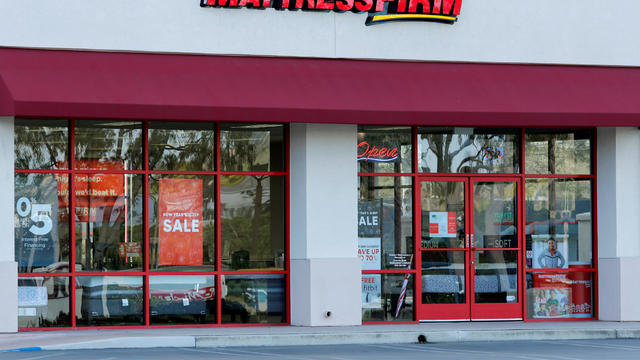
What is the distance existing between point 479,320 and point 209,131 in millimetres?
5783

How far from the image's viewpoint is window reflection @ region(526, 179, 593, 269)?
1730 centimetres

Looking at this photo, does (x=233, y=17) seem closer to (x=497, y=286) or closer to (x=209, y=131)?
(x=209, y=131)

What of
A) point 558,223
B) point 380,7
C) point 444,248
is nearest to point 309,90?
point 380,7

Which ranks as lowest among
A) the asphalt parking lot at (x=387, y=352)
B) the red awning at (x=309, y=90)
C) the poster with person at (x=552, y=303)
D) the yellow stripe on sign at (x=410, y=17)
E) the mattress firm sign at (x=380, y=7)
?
the asphalt parking lot at (x=387, y=352)

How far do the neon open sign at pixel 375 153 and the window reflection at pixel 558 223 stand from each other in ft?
8.50

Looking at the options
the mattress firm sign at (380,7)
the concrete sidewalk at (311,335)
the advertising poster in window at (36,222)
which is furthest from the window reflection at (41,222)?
the mattress firm sign at (380,7)

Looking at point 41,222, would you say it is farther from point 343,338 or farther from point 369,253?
point 369,253

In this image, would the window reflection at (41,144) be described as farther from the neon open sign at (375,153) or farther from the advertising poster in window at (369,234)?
the advertising poster in window at (369,234)

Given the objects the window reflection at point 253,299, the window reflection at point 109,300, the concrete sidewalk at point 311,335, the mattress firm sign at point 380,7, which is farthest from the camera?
the window reflection at point 253,299

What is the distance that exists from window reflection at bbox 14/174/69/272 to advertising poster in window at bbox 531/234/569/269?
8.28 metres

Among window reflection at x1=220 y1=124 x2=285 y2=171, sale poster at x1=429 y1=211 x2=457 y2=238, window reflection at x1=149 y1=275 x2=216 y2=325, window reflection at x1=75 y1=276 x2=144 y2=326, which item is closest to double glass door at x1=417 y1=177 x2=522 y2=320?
sale poster at x1=429 y1=211 x2=457 y2=238

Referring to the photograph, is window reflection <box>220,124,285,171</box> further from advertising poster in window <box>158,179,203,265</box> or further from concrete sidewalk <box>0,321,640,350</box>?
concrete sidewalk <box>0,321,640,350</box>

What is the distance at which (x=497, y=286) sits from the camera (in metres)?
17.1

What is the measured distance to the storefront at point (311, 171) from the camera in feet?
49.7
